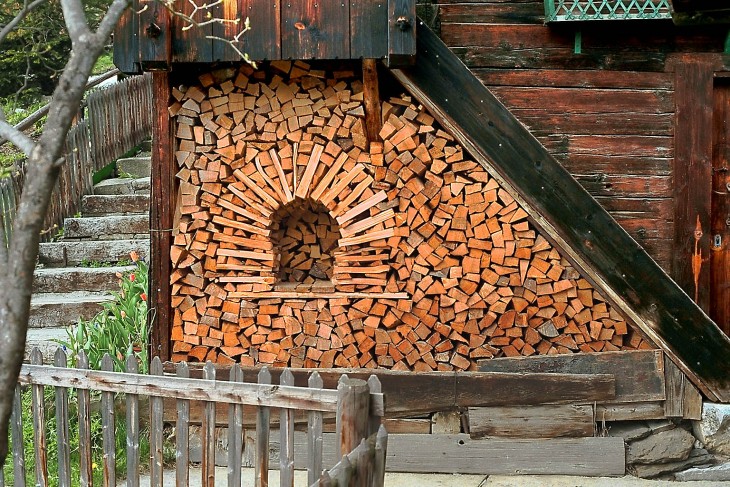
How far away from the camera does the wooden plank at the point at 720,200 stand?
7.38 meters

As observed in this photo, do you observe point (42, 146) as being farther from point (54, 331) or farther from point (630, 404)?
point (54, 331)

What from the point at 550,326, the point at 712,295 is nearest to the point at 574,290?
the point at 550,326

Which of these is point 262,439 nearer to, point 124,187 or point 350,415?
point 350,415

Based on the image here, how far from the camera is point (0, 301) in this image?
277 centimetres

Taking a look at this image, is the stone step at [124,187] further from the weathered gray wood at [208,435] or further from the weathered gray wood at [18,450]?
the weathered gray wood at [208,435]

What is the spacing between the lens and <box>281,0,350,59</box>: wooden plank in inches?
249

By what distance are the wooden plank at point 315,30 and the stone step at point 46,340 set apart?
323cm

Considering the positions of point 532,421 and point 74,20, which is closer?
point 74,20

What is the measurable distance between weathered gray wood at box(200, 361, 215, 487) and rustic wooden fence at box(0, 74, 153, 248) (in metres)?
5.06

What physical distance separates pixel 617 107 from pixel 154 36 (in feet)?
11.3

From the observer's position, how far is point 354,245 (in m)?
6.84

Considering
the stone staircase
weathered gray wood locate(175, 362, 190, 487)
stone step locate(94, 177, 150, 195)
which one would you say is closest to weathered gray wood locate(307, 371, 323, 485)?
weathered gray wood locate(175, 362, 190, 487)

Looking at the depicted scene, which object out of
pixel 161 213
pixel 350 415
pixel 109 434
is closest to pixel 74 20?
pixel 350 415

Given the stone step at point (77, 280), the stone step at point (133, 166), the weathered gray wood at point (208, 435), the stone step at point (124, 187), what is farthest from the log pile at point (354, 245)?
the stone step at point (133, 166)
